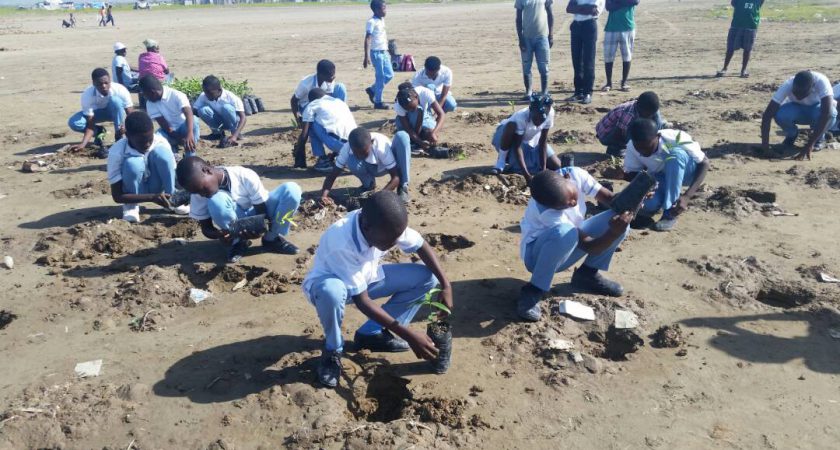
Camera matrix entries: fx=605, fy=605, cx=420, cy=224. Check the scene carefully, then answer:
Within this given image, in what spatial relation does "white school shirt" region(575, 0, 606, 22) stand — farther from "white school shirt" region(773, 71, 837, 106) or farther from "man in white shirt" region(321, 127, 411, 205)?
"man in white shirt" region(321, 127, 411, 205)

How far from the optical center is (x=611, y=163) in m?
7.09

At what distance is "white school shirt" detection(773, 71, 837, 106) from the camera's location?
22.9 ft

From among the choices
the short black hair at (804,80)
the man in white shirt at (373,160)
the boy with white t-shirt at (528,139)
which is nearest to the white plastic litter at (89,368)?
the man in white shirt at (373,160)

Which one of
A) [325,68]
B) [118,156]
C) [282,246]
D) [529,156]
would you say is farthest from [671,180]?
[118,156]

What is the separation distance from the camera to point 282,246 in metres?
5.40

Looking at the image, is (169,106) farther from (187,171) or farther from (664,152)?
(664,152)

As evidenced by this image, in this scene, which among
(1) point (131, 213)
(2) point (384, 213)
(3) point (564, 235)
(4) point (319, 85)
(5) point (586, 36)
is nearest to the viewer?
(2) point (384, 213)

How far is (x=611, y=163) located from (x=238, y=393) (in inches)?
202

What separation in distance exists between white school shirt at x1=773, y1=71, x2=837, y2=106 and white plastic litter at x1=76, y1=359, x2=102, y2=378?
7.35 metres

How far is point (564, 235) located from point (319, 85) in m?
5.62

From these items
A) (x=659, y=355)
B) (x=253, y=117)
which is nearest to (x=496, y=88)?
(x=253, y=117)

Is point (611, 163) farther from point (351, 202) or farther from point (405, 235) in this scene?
point (405, 235)

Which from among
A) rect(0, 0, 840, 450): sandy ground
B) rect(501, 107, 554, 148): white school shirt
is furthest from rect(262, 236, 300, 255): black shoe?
rect(501, 107, 554, 148): white school shirt

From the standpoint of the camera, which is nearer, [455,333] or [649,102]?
[455,333]
